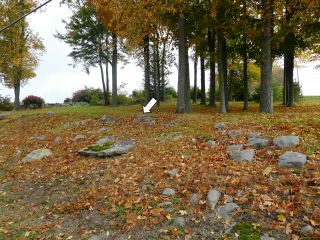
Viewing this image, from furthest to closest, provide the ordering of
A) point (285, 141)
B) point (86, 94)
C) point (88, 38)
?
point (86, 94) < point (88, 38) < point (285, 141)

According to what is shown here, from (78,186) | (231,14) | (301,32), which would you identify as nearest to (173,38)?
(231,14)

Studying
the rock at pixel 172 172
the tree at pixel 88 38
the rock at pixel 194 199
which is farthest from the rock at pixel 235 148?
the tree at pixel 88 38

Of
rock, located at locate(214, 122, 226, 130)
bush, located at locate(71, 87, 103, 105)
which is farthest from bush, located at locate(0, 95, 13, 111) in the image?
rock, located at locate(214, 122, 226, 130)

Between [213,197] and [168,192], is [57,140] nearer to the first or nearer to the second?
[168,192]

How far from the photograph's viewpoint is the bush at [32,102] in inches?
1015

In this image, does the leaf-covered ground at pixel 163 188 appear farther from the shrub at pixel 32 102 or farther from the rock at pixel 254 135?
the shrub at pixel 32 102

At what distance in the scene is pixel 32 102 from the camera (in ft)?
85.0

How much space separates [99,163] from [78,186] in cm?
96

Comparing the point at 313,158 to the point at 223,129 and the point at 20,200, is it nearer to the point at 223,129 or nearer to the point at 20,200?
the point at 223,129

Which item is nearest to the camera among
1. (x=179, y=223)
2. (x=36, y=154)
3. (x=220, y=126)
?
(x=179, y=223)

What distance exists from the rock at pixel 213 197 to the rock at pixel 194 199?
20 centimetres

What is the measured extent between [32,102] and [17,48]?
6.90 metres

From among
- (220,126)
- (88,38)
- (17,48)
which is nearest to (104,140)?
(220,126)

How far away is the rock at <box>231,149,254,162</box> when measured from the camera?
203 inches
